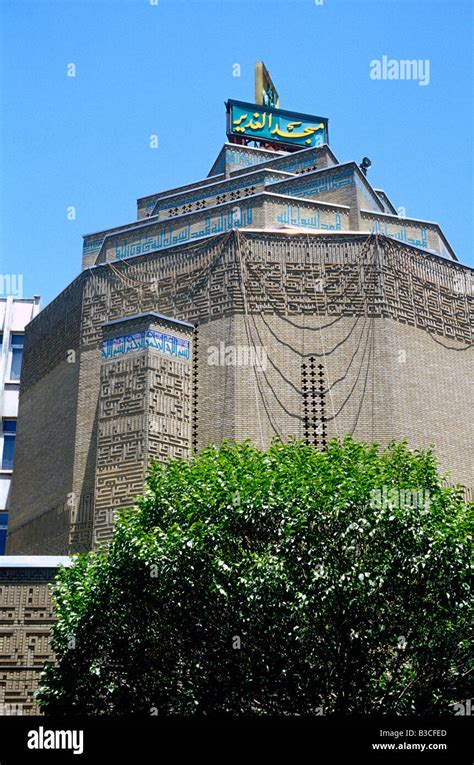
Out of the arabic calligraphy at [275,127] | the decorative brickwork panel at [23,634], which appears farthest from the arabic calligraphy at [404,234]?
the decorative brickwork panel at [23,634]

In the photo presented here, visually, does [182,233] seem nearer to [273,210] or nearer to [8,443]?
[273,210]

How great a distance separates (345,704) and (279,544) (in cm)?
222

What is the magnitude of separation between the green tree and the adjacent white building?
15.3 m

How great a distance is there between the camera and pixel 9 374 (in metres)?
31.8

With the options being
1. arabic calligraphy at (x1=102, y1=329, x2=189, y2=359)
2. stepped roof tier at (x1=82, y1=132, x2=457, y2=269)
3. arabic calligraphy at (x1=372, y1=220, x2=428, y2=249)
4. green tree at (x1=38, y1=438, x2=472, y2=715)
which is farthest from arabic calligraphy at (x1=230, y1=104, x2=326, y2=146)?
green tree at (x1=38, y1=438, x2=472, y2=715)

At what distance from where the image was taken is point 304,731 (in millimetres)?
11734

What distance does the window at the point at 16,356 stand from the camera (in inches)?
1256

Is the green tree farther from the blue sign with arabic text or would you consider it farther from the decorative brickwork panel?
the blue sign with arabic text

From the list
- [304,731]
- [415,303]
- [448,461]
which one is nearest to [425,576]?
[304,731]

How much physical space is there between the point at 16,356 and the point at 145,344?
1235 cm

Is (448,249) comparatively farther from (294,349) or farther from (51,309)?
(51,309)

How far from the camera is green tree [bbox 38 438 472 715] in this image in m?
13.4

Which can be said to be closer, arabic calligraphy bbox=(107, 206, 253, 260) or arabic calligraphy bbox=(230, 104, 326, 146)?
arabic calligraphy bbox=(107, 206, 253, 260)

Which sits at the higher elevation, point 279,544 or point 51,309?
point 51,309
